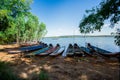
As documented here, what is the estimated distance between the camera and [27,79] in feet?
20.9

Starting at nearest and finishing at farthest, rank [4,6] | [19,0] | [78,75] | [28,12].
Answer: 1. [78,75]
2. [4,6]
3. [19,0]
4. [28,12]

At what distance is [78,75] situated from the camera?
725 centimetres

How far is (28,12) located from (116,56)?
53.8ft

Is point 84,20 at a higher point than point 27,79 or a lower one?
higher

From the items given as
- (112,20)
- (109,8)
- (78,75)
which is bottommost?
(78,75)

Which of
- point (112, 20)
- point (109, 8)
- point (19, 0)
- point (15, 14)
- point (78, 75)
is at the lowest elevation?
point (78, 75)

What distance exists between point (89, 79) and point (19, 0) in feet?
56.2

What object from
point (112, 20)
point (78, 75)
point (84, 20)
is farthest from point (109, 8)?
point (78, 75)

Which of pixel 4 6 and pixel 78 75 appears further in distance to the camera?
pixel 4 6

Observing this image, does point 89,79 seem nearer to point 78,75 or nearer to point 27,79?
point 78,75

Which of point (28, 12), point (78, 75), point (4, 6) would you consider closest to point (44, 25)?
point (28, 12)

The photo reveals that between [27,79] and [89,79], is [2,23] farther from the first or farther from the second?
[89,79]

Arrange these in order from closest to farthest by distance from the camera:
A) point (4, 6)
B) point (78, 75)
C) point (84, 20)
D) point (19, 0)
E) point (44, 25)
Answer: point (78, 75), point (84, 20), point (4, 6), point (19, 0), point (44, 25)

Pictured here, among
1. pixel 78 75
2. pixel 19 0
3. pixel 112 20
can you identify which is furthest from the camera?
pixel 19 0
